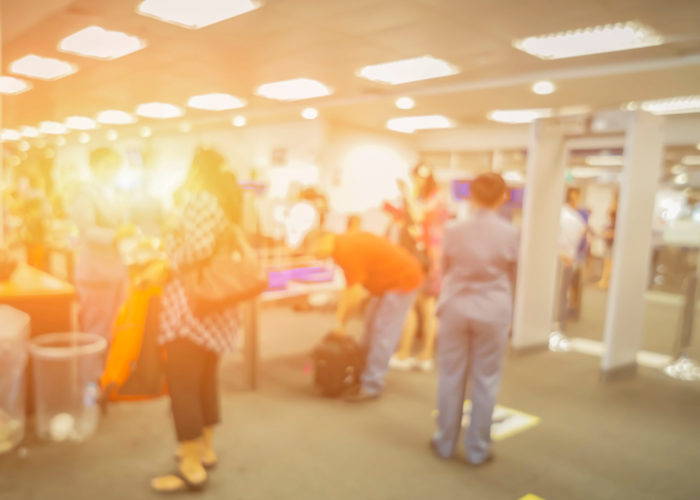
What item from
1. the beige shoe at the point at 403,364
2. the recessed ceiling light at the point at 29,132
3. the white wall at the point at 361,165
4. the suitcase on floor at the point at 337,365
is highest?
the recessed ceiling light at the point at 29,132

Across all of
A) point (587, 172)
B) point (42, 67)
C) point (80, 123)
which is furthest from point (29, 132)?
point (587, 172)

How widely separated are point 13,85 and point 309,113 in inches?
177

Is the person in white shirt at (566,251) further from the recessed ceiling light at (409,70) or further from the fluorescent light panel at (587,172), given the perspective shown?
the fluorescent light panel at (587,172)

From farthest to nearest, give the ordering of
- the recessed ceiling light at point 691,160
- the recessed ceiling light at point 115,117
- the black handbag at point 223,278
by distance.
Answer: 1. the recessed ceiling light at point 691,160
2. the recessed ceiling light at point 115,117
3. the black handbag at point 223,278

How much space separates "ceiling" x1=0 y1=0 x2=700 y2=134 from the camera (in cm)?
402

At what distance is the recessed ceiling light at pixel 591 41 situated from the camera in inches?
172

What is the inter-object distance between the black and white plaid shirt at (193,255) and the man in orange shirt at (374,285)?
3.27ft

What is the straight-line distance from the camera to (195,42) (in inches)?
198

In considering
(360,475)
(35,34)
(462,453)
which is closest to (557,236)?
(462,453)

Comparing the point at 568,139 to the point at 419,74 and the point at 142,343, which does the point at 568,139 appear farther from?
the point at 142,343

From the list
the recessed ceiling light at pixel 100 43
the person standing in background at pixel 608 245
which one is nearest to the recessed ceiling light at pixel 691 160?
the person standing in background at pixel 608 245

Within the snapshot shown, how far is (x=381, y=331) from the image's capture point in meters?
3.65

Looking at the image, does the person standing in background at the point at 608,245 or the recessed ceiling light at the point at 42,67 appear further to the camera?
the person standing in background at the point at 608,245

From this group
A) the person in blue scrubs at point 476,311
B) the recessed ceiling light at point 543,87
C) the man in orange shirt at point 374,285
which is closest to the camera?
the person in blue scrubs at point 476,311
